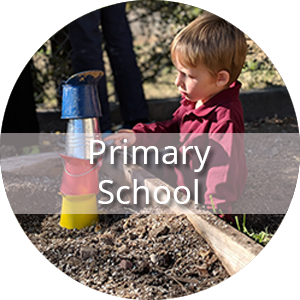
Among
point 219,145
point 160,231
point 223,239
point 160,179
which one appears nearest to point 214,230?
point 223,239

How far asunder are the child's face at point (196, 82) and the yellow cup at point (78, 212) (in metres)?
0.70

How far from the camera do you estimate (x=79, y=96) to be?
1869mm

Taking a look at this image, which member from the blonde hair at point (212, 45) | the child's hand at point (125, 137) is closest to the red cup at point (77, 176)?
the child's hand at point (125, 137)

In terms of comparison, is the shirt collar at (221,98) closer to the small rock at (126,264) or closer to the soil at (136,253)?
the soil at (136,253)

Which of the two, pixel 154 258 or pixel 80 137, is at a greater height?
pixel 80 137

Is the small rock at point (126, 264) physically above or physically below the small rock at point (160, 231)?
below

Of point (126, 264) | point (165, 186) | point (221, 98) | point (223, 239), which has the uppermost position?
point (221, 98)

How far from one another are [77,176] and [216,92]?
750 millimetres

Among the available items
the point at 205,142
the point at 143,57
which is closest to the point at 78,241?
the point at 205,142

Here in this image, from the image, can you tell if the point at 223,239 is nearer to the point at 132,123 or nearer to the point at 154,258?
the point at 154,258

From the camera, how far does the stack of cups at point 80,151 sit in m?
1.88

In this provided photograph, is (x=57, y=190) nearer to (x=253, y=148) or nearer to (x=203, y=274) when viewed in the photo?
(x=203, y=274)

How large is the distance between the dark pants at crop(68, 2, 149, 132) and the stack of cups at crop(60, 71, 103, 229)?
90cm

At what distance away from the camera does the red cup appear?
1916mm
